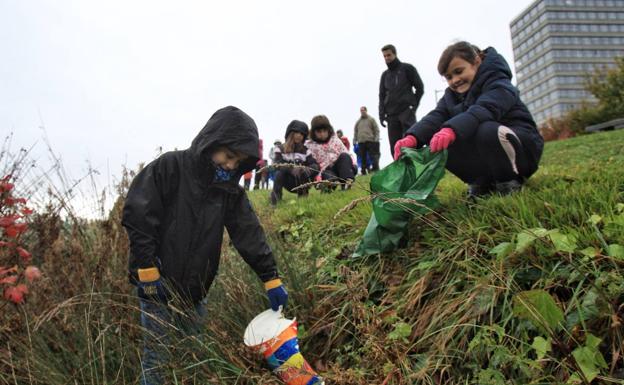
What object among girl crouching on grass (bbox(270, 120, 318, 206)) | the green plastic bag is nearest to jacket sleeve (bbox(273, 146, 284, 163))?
girl crouching on grass (bbox(270, 120, 318, 206))

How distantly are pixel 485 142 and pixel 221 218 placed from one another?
1.58 meters

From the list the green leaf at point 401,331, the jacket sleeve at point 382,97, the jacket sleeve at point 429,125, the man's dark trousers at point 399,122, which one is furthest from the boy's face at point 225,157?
the jacket sleeve at point 382,97

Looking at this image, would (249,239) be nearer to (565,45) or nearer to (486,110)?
(486,110)

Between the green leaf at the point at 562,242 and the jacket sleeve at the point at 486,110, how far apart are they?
94 centimetres

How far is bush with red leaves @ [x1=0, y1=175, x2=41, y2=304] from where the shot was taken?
2.07 m

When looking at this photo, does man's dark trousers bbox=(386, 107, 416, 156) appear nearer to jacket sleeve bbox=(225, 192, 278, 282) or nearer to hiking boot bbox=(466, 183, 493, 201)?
hiking boot bbox=(466, 183, 493, 201)

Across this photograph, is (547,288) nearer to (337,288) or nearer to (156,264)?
(337,288)

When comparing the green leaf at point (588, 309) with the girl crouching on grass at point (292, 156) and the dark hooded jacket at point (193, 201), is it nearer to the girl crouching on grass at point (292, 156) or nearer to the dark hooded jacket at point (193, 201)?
the dark hooded jacket at point (193, 201)

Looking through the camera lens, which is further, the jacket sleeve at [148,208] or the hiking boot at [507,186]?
the hiking boot at [507,186]

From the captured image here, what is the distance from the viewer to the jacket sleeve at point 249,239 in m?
2.23

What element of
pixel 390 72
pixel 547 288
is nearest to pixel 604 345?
pixel 547 288

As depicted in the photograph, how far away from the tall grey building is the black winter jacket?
7792cm

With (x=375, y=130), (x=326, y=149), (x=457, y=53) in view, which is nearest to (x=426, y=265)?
(x=457, y=53)

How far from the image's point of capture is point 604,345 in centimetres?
142
